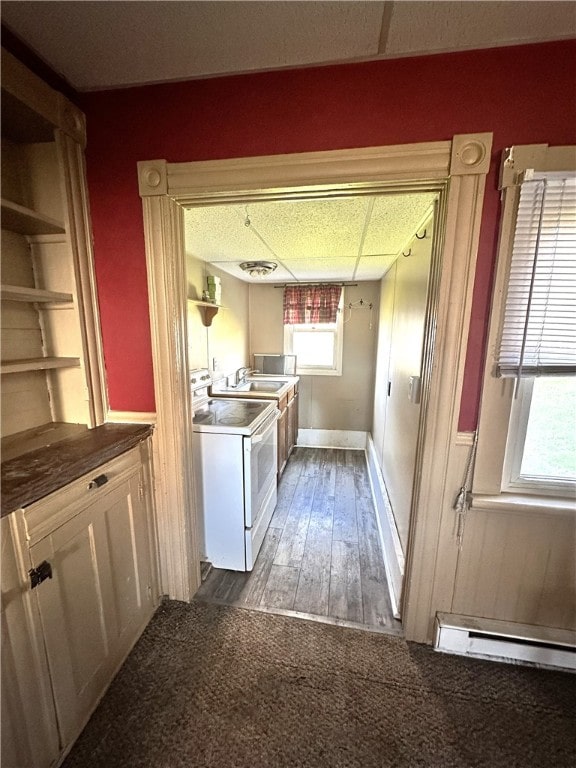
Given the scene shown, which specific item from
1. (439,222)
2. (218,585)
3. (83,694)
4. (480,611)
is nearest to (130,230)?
(439,222)

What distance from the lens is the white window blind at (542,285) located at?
100 cm

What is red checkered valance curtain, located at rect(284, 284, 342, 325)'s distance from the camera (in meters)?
3.79

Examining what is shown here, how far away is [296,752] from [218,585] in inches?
33.6

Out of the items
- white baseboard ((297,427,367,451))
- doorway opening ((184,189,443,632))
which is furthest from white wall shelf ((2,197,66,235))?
white baseboard ((297,427,367,451))

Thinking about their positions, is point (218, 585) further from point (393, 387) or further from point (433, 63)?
point (433, 63)

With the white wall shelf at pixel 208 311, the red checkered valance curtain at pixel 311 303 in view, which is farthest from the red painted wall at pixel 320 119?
the red checkered valance curtain at pixel 311 303

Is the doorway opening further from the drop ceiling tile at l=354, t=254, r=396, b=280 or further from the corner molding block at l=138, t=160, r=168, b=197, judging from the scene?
the corner molding block at l=138, t=160, r=168, b=197

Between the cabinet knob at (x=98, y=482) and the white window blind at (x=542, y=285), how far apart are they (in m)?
1.52

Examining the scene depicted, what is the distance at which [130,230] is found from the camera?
1288 mm

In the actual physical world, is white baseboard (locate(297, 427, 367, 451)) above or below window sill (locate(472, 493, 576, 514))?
below

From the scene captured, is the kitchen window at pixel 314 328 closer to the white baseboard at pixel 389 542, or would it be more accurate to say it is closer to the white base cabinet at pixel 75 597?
the white baseboard at pixel 389 542

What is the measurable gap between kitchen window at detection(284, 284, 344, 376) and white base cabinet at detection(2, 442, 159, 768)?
2.88 m

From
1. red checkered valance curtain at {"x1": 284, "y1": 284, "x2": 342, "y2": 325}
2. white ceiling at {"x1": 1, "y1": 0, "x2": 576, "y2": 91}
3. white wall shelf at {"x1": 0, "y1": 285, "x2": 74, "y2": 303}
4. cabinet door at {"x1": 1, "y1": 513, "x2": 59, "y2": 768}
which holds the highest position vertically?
white ceiling at {"x1": 1, "y1": 0, "x2": 576, "y2": 91}

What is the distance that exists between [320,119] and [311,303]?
9.07 feet
